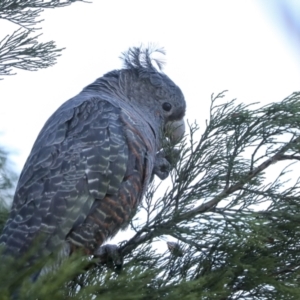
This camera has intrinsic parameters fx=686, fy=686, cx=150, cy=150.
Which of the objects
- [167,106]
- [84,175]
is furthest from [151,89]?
[84,175]

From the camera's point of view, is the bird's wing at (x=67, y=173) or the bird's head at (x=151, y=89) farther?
the bird's head at (x=151, y=89)

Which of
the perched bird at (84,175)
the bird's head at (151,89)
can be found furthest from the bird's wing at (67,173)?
the bird's head at (151,89)

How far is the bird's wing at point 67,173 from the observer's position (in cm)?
Answer: 289

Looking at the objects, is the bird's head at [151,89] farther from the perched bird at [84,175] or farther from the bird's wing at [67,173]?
the bird's wing at [67,173]

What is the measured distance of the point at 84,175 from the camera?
10.1ft

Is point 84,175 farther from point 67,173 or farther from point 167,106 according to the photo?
point 167,106

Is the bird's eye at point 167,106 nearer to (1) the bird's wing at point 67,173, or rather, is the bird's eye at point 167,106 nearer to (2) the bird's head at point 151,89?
(2) the bird's head at point 151,89

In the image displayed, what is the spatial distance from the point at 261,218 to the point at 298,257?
0.19m

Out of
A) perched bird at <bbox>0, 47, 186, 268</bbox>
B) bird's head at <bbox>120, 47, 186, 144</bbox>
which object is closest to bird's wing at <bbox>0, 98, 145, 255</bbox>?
perched bird at <bbox>0, 47, 186, 268</bbox>

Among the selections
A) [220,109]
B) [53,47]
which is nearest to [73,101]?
[53,47]

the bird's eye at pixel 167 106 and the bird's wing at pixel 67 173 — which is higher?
the bird's wing at pixel 67 173

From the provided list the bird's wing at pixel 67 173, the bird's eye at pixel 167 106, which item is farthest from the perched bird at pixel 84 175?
the bird's eye at pixel 167 106

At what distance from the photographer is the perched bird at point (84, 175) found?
291 centimetres

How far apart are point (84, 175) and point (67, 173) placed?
0.08m
